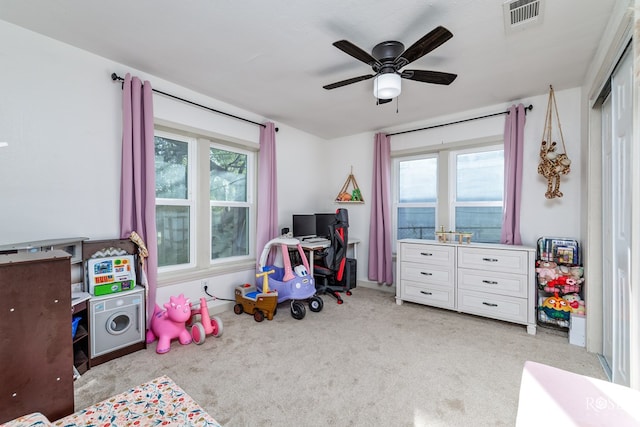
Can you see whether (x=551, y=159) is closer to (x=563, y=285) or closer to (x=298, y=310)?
(x=563, y=285)

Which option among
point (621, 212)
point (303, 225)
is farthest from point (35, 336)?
point (303, 225)

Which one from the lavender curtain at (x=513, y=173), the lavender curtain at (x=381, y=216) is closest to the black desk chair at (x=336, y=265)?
the lavender curtain at (x=381, y=216)

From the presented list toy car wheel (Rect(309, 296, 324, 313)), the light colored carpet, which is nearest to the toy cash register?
the light colored carpet

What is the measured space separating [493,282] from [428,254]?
0.70 meters

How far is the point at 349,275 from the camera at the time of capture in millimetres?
4180

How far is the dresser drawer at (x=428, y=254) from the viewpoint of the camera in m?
3.19

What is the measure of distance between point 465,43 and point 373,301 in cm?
290

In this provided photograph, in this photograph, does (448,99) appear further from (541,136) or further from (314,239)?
(314,239)

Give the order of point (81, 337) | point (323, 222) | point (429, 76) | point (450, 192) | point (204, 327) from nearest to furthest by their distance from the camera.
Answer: point (81, 337) → point (429, 76) → point (204, 327) → point (450, 192) → point (323, 222)

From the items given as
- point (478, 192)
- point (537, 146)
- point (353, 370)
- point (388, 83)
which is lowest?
point (353, 370)

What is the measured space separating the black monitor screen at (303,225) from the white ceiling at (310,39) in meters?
1.65

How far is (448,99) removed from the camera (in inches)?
124

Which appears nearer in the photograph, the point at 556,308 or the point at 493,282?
the point at 556,308

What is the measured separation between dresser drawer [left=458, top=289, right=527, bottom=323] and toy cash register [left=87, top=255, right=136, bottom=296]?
325 centimetres
